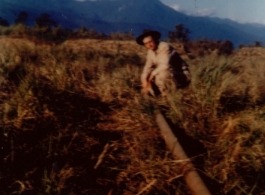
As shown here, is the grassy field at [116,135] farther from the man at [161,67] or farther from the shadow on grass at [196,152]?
the man at [161,67]

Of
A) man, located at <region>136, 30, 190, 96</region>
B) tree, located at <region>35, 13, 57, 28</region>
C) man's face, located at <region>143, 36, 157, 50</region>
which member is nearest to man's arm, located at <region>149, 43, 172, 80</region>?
man, located at <region>136, 30, 190, 96</region>

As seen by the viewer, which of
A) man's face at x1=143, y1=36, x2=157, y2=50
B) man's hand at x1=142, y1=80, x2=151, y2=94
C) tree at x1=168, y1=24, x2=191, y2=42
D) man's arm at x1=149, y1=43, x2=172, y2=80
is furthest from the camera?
tree at x1=168, y1=24, x2=191, y2=42

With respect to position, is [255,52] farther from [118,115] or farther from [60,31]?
[118,115]

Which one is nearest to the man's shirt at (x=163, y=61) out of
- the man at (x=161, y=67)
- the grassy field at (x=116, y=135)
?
the man at (x=161, y=67)

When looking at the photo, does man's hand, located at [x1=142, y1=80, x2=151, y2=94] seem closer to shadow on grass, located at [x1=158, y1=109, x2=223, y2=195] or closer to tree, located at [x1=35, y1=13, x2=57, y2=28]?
shadow on grass, located at [x1=158, y1=109, x2=223, y2=195]

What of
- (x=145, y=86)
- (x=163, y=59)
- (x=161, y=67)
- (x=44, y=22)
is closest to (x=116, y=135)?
(x=145, y=86)

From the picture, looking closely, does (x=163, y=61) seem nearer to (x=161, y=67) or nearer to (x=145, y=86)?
(x=161, y=67)

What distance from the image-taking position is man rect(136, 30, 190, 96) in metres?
4.38

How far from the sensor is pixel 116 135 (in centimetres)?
321

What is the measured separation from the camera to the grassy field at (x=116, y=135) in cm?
244

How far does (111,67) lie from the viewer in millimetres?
6246

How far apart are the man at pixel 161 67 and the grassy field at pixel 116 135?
387 mm

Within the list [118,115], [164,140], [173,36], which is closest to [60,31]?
[173,36]

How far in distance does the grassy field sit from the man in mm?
387
